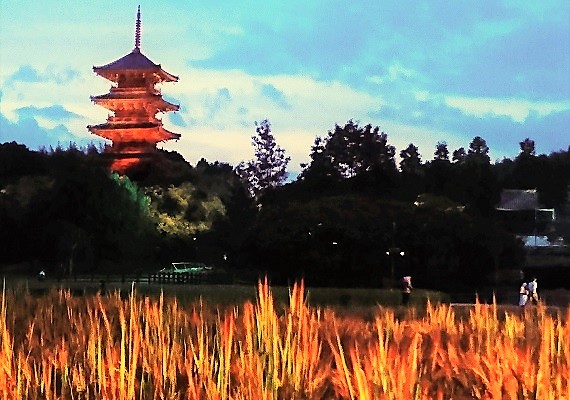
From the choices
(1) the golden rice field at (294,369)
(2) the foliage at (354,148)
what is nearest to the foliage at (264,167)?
(2) the foliage at (354,148)

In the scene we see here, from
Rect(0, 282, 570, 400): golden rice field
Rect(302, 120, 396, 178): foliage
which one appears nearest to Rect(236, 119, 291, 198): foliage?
Rect(302, 120, 396, 178): foliage

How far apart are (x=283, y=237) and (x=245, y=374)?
76.5 ft

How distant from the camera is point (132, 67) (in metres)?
55.7

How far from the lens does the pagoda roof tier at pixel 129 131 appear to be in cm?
5453

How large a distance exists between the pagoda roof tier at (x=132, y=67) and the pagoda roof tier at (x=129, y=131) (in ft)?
11.4

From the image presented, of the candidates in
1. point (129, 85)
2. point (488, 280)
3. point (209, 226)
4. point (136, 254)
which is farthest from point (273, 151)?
point (488, 280)

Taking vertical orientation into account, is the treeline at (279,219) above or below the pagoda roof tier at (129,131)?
below

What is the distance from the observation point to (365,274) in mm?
27797

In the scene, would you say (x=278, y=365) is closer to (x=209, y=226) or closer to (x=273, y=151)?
(x=209, y=226)

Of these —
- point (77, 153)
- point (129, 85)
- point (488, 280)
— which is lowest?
point (488, 280)

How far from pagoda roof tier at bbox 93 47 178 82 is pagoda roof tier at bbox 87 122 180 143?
3.47 m

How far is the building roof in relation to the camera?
179 feet

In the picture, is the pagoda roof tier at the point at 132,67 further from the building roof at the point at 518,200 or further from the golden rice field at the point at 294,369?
the golden rice field at the point at 294,369

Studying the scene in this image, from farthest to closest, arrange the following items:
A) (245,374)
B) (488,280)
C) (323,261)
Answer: (488,280), (323,261), (245,374)
